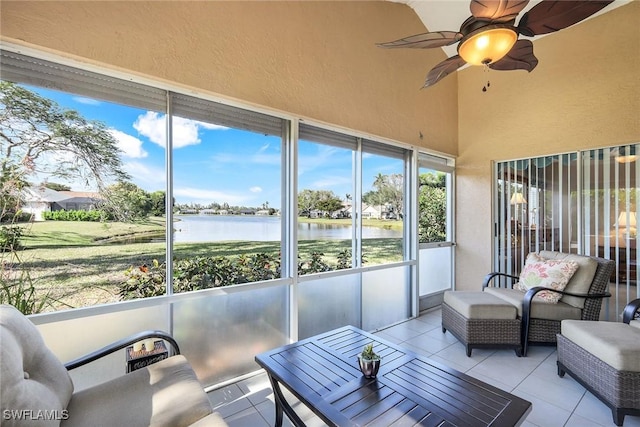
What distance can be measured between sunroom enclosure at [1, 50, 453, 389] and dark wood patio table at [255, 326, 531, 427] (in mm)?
764

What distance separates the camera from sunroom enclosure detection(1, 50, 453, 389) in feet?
6.42

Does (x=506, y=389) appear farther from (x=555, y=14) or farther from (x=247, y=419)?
(x=555, y=14)

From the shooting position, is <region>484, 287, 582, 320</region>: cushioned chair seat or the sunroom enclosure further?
<region>484, 287, 582, 320</region>: cushioned chair seat

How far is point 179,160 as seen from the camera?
7.57 feet

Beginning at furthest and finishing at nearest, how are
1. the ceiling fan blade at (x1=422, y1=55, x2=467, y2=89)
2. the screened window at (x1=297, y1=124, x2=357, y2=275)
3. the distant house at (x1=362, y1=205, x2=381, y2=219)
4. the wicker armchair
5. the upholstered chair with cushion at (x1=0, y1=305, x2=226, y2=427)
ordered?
1. the distant house at (x1=362, y1=205, x2=381, y2=219)
2. the screened window at (x1=297, y1=124, x2=357, y2=275)
3. the wicker armchair
4. the ceiling fan blade at (x1=422, y1=55, x2=467, y2=89)
5. the upholstered chair with cushion at (x1=0, y1=305, x2=226, y2=427)

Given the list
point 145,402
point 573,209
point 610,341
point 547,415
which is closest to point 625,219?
point 573,209

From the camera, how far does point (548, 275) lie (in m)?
3.04

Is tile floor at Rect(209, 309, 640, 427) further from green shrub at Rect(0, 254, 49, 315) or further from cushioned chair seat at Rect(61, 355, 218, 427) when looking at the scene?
green shrub at Rect(0, 254, 49, 315)

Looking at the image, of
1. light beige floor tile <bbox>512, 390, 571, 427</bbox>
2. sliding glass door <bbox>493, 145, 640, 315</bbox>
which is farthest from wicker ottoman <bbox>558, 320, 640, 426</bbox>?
sliding glass door <bbox>493, 145, 640, 315</bbox>

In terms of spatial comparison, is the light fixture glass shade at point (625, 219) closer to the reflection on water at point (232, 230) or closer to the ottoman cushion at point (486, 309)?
the ottoman cushion at point (486, 309)

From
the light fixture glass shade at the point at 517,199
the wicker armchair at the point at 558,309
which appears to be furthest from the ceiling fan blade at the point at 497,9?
the light fixture glass shade at the point at 517,199

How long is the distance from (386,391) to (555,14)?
2.54 meters

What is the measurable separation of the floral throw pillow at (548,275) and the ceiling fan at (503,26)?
217 centimetres

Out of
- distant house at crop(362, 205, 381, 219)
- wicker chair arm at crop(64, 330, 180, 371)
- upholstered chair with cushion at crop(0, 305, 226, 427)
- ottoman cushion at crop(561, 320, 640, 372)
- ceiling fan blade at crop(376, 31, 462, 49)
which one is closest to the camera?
upholstered chair with cushion at crop(0, 305, 226, 427)
